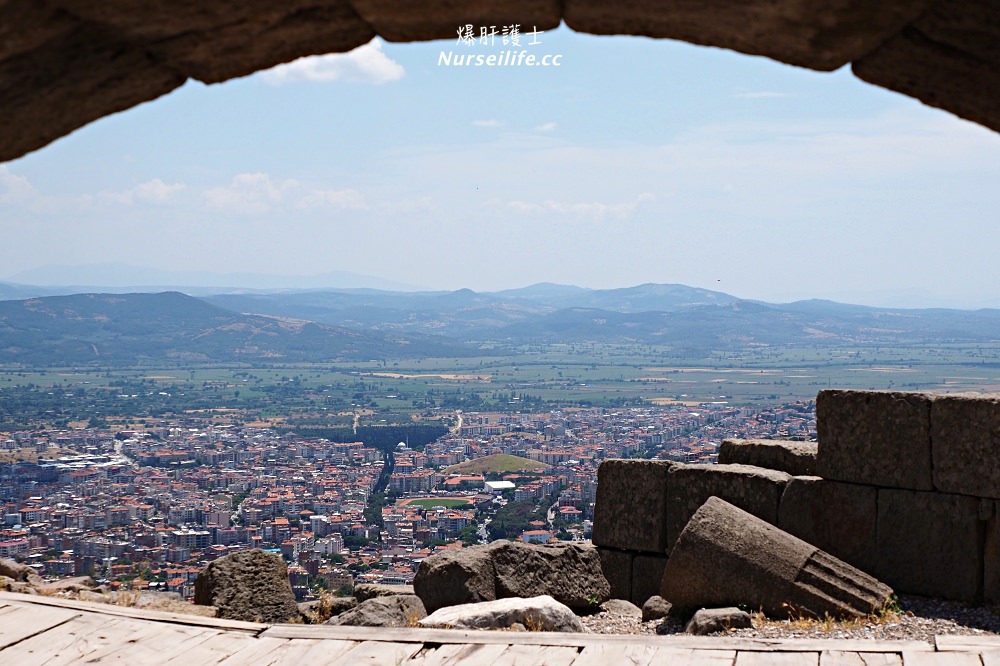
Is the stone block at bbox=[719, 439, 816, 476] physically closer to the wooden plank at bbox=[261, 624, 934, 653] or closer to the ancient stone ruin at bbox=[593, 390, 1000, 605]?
the ancient stone ruin at bbox=[593, 390, 1000, 605]

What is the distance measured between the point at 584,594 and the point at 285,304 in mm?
193419

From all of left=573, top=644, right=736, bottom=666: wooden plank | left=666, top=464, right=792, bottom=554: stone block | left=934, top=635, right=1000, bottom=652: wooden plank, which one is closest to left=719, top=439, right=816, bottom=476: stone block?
left=666, top=464, right=792, bottom=554: stone block

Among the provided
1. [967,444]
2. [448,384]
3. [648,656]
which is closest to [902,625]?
[967,444]

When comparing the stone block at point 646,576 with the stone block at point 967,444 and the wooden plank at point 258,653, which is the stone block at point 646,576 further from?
the wooden plank at point 258,653

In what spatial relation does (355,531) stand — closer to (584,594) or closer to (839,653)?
(584,594)

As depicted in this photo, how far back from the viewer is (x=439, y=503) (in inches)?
1391

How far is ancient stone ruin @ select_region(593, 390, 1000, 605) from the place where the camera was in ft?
22.6

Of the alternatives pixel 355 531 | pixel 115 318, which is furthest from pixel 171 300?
pixel 355 531

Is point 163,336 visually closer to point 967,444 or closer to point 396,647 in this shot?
point 967,444

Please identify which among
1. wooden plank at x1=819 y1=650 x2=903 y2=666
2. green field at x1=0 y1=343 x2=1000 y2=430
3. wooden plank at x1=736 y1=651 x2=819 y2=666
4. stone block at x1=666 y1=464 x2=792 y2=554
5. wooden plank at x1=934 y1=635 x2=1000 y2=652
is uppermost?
stone block at x1=666 y1=464 x2=792 y2=554

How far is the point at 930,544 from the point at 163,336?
401 feet

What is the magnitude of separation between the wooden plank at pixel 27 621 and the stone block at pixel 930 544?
524 centimetres

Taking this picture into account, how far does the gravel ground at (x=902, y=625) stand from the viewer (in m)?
6.19

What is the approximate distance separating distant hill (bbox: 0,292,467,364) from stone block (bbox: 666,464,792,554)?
10502 centimetres
